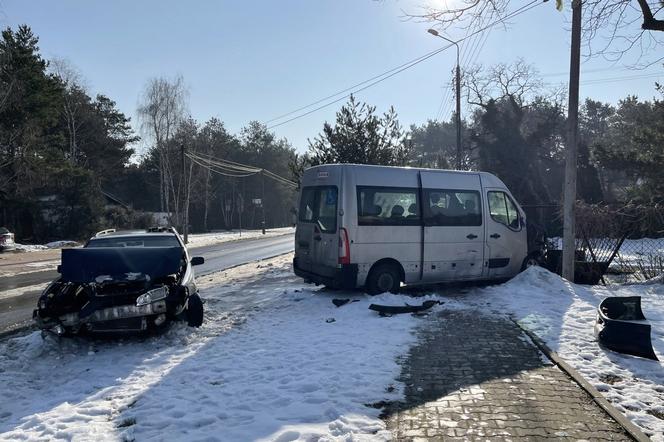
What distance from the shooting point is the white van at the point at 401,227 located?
29.3 ft

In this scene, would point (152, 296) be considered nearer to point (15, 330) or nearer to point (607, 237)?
point (15, 330)

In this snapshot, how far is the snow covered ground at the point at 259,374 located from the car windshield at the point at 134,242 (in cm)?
164

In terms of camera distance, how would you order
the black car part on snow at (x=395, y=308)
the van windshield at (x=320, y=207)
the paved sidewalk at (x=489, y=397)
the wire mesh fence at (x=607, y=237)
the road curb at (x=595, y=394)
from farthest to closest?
the wire mesh fence at (x=607, y=237) → the van windshield at (x=320, y=207) → the black car part on snow at (x=395, y=308) → the paved sidewalk at (x=489, y=397) → the road curb at (x=595, y=394)

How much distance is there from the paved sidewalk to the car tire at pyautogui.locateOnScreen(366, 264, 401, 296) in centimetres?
271

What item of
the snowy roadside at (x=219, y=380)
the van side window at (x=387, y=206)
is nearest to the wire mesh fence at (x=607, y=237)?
the van side window at (x=387, y=206)

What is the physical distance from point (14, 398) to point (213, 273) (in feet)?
34.0

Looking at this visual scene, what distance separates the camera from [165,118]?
145ft

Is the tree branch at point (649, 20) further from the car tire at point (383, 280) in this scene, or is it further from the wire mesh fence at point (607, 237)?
the car tire at point (383, 280)

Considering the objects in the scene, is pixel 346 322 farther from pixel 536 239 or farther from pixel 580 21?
pixel 580 21

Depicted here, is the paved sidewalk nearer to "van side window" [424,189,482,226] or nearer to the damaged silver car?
the damaged silver car

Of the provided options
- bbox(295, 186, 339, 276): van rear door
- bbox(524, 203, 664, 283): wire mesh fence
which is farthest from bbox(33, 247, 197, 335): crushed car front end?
bbox(524, 203, 664, 283): wire mesh fence

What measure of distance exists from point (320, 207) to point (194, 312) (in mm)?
3340

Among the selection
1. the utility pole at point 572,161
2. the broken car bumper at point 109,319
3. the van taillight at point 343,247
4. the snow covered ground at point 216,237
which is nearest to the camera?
the broken car bumper at point 109,319

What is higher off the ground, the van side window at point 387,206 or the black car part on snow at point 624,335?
the van side window at point 387,206
